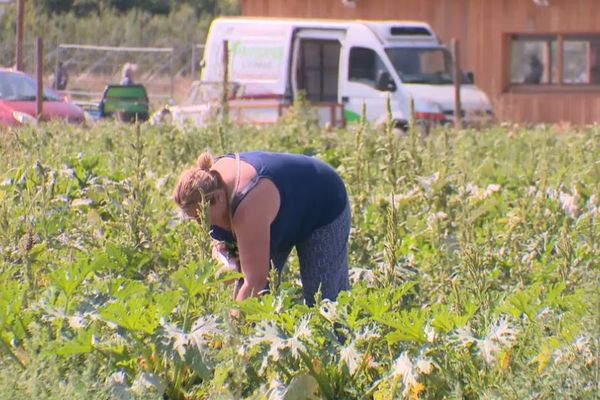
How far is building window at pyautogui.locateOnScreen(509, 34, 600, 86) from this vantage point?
27.6m

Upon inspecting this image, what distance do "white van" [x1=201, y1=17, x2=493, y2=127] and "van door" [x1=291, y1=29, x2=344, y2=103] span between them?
0.07ft

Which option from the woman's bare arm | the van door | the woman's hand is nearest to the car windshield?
the van door

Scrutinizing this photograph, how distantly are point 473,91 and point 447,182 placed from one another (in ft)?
50.4

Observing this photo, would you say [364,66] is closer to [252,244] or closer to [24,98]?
[24,98]

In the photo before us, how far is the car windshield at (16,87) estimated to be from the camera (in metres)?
21.5

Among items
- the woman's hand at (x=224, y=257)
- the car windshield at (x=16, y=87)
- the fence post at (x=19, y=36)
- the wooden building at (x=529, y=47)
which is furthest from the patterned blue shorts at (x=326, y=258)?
the wooden building at (x=529, y=47)

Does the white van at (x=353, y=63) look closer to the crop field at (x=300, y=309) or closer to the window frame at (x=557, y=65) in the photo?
the window frame at (x=557, y=65)

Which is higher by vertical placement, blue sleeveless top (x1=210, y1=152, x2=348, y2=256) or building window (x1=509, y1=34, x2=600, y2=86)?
building window (x1=509, y1=34, x2=600, y2=86)

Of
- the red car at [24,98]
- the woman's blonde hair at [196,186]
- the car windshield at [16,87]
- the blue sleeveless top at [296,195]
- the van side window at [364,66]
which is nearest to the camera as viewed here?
the woman's blonde hair at [196,186]

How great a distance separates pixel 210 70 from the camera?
76.6 feet

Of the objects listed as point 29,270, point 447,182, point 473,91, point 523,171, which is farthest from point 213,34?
point 29,270

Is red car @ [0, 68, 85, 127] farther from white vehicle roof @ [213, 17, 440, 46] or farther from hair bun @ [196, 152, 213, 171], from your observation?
hair bun @ [196, 152, 213, 171]

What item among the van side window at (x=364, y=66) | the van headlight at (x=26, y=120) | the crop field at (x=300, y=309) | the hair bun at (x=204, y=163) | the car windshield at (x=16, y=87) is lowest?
the crop field at (x=300, y=309)

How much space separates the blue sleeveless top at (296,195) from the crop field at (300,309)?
0.24 meters
